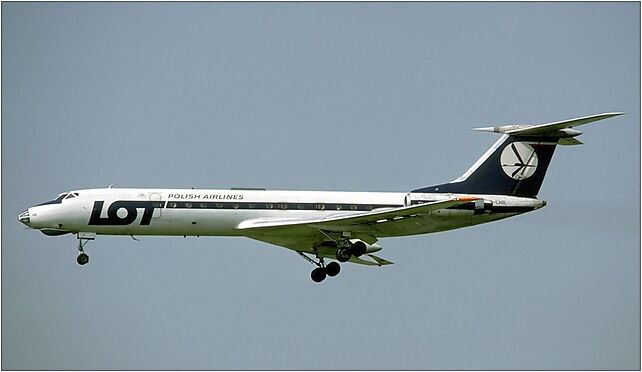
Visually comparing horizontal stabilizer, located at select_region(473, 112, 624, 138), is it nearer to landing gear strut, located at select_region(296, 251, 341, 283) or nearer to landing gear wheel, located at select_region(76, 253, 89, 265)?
landing gear strut, located at select_region(296, 251, 341, 283)

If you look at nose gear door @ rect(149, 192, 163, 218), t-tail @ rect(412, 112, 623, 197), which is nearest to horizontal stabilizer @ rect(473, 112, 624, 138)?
t-tail @ rect(412, 112, 623, 197)

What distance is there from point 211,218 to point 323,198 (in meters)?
5.01

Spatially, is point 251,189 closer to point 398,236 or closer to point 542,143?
point 398,236

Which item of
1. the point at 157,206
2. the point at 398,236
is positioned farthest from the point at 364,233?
the point at 157,206

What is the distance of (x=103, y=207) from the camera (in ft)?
152

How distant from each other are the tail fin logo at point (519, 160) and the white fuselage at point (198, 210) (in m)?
2.94

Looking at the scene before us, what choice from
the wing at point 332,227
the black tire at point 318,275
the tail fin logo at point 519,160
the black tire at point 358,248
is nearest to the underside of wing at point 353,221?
the wing at point 332,227

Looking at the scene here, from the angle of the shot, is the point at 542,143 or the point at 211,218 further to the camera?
the point at 542,143

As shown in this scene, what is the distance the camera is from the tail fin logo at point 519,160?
49.0m

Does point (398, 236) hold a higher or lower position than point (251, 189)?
lower

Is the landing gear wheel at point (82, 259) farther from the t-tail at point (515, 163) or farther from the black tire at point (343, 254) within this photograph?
the t-tail at point (515, 163)

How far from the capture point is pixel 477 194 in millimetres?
48656

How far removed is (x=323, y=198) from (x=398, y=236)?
12.7 ft

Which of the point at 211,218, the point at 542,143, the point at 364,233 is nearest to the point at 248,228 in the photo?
the point at 211,218
